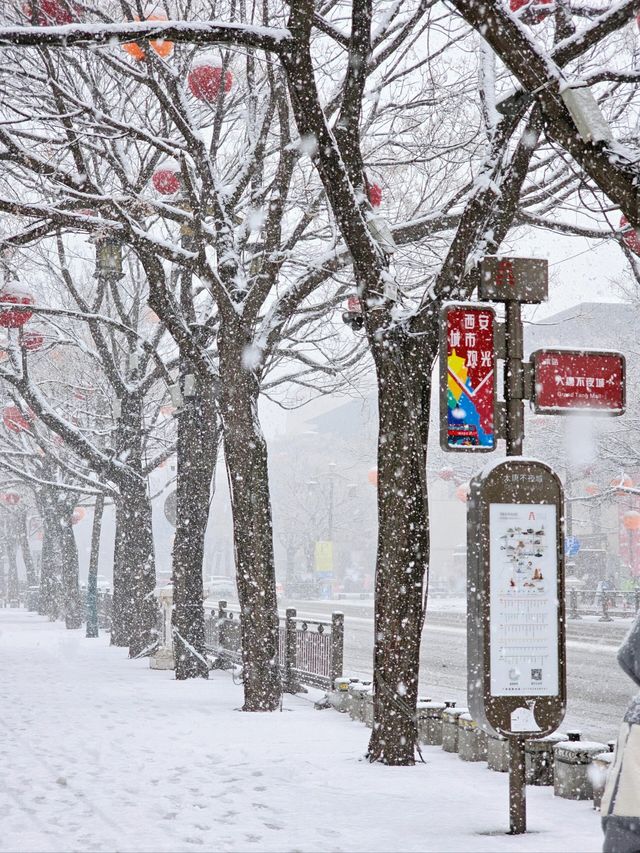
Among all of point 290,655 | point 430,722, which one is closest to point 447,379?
point 430,722

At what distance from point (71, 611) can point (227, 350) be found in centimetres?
2217

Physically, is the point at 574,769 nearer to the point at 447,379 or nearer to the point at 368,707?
the point at 447,379

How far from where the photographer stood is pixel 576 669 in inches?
758

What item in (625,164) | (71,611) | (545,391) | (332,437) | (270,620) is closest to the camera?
(625,164)

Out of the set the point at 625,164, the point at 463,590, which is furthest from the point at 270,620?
the point at 463,590

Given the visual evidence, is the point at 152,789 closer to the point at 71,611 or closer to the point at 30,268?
the point at 30,268

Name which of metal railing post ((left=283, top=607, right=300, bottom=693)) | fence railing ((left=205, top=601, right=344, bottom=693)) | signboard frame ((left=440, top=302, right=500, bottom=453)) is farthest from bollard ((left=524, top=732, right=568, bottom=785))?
metal railing post ((left=283, top=607, right=300, bottom=693))

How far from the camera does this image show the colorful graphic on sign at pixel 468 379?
6652 millimetres

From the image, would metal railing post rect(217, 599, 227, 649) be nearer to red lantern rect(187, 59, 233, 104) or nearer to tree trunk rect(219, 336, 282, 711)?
tree trunk rect(219, 336, 282, 711)

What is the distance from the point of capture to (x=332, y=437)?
80938 mm

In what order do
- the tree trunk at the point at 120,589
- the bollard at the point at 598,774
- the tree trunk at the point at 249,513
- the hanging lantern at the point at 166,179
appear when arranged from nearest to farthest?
1. the bollard at the point at 598,774
2. the tree trunk at the point at 249,513
3. the hanging lantern at the point at 166,179
4. the tree trunk at the point at 120,589

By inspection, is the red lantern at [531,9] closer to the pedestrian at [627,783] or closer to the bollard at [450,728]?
the bollard at [450,728]

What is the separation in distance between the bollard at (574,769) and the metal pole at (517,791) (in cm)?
136

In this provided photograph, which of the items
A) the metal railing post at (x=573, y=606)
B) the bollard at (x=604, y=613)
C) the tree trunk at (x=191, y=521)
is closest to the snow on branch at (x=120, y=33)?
the tree trunk at (x=191, y=521)
